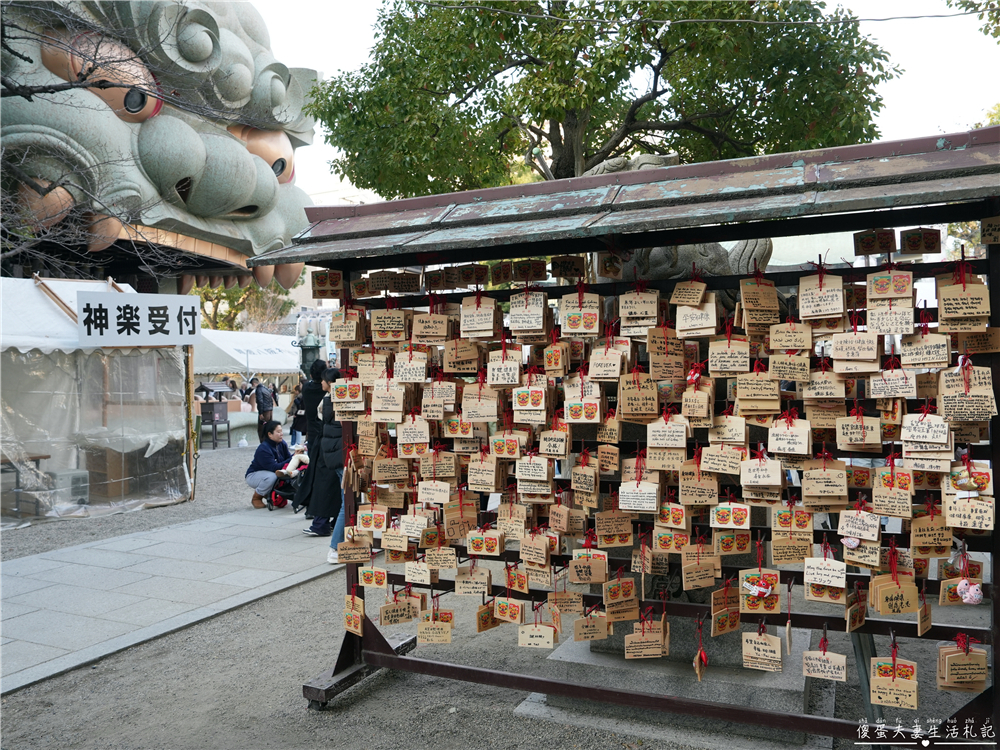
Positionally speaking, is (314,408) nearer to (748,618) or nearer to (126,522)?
(126,522)

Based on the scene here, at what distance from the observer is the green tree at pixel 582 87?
29.7 ft

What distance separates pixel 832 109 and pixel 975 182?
25.1 ft

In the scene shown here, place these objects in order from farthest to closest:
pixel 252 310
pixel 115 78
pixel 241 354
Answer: pixel 252 310 → pixel 241 354 → pixel 115 78

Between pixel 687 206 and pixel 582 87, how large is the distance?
6.21m

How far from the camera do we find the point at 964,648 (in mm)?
3338

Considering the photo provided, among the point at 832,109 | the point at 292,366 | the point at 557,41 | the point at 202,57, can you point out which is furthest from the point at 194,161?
the point at 832,109

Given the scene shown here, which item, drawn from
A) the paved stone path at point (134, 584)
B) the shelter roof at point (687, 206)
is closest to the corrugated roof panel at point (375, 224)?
the shelter roof at point (687, 206)

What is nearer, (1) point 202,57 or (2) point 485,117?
(2) point 485,117

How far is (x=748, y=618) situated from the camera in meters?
3.86

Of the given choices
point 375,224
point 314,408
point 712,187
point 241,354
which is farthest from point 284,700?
point 241,354

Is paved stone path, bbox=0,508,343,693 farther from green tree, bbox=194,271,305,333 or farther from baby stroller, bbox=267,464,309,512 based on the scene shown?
green tree, bbox=194,271,305,333

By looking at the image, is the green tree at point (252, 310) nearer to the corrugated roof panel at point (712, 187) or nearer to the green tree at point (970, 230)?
the green tree at point (970, 230)

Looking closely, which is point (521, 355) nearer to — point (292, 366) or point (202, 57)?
point (202, 57)

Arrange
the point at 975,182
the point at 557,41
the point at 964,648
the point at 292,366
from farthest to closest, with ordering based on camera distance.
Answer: the point at 292,366 < the point at 557,41 < the point at 964,648 < the point at 975,182
